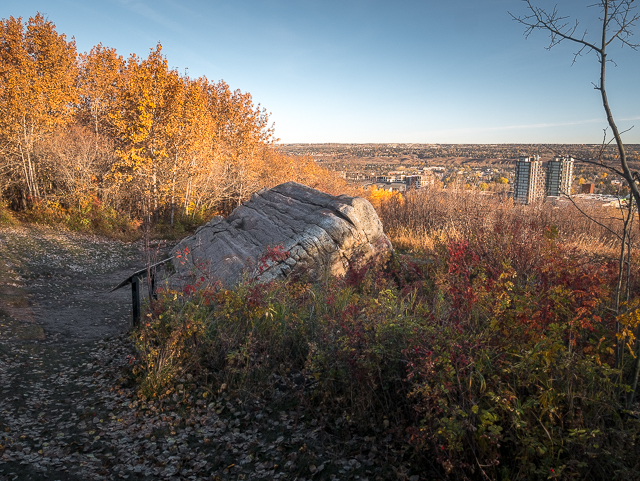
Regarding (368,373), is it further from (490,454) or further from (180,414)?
(180,414)

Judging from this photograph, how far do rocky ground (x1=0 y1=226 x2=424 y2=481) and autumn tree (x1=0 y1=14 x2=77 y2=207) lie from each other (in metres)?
12.3

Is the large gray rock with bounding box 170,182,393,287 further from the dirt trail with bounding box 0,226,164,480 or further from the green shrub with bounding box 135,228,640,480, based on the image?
the dirt trail with bounding box 0,226,164,480

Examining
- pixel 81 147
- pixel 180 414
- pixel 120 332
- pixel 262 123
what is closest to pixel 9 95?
pixel 81 147

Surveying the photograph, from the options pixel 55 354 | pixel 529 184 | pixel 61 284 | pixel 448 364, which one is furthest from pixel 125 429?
pixel 529 184

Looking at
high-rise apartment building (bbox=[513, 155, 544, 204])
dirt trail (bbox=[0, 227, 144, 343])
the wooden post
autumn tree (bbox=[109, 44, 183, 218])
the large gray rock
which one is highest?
autumn tree (bbox=[109, 44, 183, 218])

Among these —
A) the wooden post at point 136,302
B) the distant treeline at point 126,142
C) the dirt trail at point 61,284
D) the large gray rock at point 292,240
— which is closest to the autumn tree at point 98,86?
the distant treeline at point 126,142

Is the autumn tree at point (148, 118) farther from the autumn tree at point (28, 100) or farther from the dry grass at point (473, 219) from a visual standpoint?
the dry grass at point (473, 219)

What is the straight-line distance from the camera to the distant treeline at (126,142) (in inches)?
645

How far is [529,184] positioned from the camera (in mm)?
16484

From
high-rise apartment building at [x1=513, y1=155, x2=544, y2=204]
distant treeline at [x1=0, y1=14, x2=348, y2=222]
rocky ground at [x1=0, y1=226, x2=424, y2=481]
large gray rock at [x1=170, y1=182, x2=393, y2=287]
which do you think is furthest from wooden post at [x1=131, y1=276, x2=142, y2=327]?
high-rise apartment building at [x1=513, y1=155, x2=544, y2=204]

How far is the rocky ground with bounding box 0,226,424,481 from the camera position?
374 centimetres

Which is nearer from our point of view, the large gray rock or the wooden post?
the wooden post

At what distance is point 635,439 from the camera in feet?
10.4

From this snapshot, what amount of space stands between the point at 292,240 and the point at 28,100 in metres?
13.9
